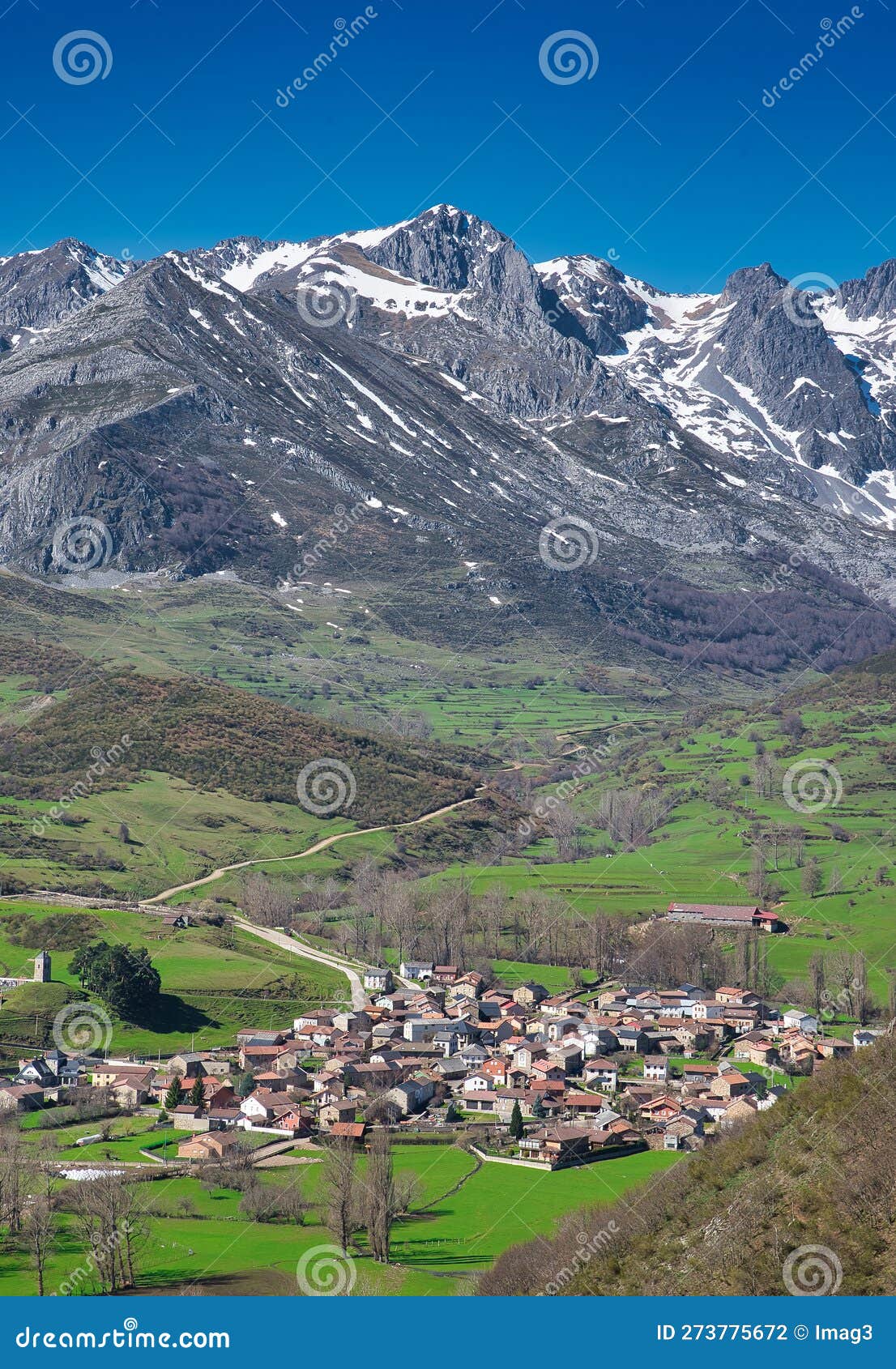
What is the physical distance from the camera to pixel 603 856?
395ft

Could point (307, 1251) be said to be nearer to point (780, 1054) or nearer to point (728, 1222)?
point (728, 1222)

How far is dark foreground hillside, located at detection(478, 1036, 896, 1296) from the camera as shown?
29406 millimetres

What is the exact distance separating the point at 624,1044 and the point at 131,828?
154 ft

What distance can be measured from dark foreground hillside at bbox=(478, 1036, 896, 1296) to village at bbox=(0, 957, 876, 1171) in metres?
15.2

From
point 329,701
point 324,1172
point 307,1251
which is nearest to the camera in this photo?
point 307,1251

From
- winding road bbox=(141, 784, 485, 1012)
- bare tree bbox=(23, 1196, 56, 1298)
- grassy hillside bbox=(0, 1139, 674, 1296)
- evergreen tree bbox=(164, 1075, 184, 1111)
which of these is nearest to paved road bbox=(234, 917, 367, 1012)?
winding road bbox=(141, 784, 485, 1012)

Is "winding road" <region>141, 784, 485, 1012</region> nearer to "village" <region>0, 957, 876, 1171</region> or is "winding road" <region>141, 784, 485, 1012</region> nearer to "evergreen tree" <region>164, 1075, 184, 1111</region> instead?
"village" <region>0, 957, 876, 1171</region>

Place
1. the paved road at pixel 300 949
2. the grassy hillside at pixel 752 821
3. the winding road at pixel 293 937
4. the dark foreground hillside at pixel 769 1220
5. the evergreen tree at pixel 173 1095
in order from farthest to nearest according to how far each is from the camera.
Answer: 1. the grassy hillside at pixel 752 821
2. the paved road at pixel 300 949
3. the winding road at pixel 293 937
4. the evergreen tree at pixel 173 1095
5. the dark foreground hillside at pixel 769 1220

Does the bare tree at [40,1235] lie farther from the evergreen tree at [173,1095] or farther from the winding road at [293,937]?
the winding road at [293,937]

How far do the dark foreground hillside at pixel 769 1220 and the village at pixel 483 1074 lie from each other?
1518 centimetres

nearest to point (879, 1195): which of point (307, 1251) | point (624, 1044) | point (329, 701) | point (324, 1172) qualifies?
point (307, 1251)

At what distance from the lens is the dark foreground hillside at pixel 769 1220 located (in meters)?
29.4

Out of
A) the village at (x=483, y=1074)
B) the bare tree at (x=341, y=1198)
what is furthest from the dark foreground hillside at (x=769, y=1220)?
the village at (x=483, y=1074)

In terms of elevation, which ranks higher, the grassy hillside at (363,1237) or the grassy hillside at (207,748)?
the grassy hillside at (207,748)
